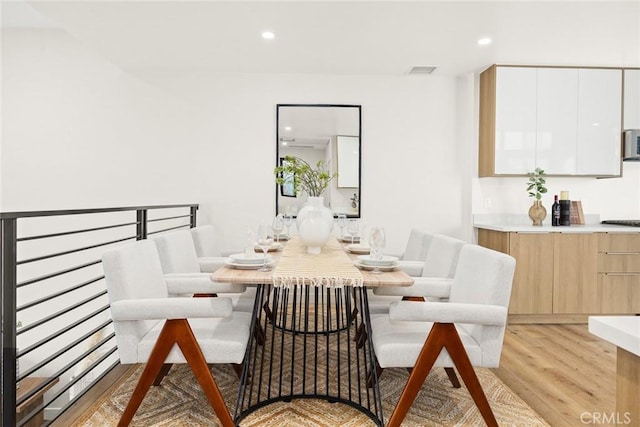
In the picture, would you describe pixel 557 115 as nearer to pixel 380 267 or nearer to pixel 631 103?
pixel 631 103

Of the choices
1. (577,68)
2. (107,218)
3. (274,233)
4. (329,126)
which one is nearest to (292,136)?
(329,126)

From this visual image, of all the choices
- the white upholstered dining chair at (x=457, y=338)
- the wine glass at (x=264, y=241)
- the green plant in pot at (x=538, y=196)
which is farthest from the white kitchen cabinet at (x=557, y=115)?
the wine glass at (x=264, y=241)

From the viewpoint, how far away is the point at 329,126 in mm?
4285

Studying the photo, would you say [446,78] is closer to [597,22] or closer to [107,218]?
[597,22]

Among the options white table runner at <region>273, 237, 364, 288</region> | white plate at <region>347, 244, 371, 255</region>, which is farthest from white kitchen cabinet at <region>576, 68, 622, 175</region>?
white table runner at <region>273, 237, 364, 288</region>

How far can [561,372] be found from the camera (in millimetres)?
2670

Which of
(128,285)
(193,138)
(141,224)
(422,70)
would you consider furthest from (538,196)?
(128,285)

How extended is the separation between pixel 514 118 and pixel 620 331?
3.75 metres

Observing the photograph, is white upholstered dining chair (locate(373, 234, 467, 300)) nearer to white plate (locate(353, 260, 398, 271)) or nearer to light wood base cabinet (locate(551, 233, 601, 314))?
white plate (locate(353, 260, 398, 271))

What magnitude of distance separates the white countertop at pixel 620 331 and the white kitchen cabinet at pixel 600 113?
12.9 ft

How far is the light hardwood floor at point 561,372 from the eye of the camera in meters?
2.19

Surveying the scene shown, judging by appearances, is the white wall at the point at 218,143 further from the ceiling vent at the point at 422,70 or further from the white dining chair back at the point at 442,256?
the white dining chair back at the point at 442,256

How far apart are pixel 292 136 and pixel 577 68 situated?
9.23 feet

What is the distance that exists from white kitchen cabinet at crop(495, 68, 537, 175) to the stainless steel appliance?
86cm
